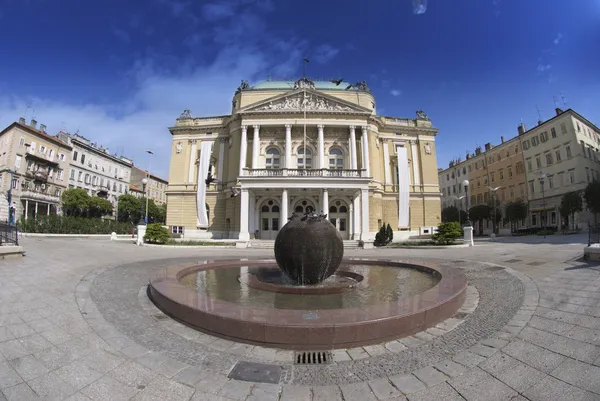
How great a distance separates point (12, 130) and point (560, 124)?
85034mm

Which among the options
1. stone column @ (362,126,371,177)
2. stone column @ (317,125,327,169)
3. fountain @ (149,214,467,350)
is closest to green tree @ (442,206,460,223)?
stone column @ (362,126,371,177)

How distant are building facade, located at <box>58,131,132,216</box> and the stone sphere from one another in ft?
211

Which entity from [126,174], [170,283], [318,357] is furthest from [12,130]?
[318,357]

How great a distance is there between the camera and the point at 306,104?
35.2 m

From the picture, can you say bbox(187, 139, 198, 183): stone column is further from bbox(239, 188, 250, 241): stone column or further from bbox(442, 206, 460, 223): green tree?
bbox(442, 206, 460, 223): green tree

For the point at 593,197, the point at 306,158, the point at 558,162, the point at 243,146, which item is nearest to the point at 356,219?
the point at 306,158

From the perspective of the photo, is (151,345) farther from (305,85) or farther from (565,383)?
(305,85)

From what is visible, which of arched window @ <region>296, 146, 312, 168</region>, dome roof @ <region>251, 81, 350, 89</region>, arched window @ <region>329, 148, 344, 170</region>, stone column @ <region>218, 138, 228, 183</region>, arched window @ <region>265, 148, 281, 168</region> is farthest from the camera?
dome roof @ <region>251, 81, 350, 89</region>

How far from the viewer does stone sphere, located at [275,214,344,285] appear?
740cm

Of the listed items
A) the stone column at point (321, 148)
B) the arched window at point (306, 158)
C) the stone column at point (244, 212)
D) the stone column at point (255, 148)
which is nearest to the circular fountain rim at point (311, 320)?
the stone column at point (244, 212)

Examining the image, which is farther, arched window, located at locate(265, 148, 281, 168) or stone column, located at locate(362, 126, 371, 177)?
arched window, located at locate(265, 148, 281, 168)

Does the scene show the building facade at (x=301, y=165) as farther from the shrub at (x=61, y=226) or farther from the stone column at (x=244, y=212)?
the shrub at (x=61, y=226)

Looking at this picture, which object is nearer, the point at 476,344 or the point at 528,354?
the point at 528,354

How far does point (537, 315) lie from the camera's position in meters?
5.05
